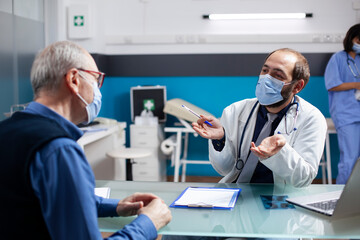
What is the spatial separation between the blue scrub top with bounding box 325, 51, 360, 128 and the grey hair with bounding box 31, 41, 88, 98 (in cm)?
317

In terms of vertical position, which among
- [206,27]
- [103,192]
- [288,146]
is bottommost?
[103,192]

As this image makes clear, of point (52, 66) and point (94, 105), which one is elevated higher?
point (52, 66)

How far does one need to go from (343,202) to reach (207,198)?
1.50ft

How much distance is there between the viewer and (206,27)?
4734 mm

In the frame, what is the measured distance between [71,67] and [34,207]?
1.20ft

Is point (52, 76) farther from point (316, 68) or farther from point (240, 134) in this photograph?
point (316, 68)

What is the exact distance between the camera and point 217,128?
1.91 m

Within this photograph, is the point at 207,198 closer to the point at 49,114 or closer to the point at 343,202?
the point at 343,202

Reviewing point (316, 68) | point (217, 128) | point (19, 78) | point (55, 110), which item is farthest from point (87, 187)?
point (316, 68)

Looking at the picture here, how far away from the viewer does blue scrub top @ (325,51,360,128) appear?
3.73 metres

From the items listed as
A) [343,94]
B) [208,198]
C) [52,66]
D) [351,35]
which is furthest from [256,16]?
[52,66]

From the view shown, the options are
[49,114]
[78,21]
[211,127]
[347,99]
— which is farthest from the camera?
[78,21]

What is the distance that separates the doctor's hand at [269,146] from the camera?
5.01ft

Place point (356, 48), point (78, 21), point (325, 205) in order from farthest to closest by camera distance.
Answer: point (78, 21)
point (356, 48)
point (325, 205)
